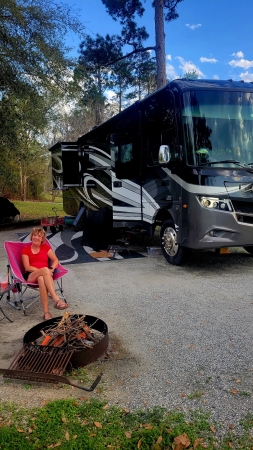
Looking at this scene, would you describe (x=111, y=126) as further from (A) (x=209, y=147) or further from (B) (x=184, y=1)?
(B) (x=184, y=1)

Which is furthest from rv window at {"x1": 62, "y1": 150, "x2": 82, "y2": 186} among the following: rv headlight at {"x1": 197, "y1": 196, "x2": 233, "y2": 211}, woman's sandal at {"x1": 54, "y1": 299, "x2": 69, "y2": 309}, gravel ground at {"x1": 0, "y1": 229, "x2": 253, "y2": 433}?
woman's sandal at {"x1": 54, "y1": 299, "x2": 69, "y2": 309}

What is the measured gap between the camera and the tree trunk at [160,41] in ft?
43.9

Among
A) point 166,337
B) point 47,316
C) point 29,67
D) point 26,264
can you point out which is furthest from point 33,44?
point 166,337

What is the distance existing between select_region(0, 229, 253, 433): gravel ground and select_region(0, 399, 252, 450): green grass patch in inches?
3.9

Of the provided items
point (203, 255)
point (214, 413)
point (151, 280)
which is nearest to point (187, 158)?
point (151, 280)

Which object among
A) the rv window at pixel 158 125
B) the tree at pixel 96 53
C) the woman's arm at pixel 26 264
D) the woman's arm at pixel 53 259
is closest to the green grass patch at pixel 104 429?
the woman's arm at pixel 26 264

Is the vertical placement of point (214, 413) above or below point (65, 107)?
below

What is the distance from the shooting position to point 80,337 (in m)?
3.27

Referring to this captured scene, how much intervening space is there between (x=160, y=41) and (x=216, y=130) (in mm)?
9232

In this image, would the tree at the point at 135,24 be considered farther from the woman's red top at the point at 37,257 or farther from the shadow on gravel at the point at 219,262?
the woman's red top at the point at 37,257

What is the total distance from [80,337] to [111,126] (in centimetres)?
647

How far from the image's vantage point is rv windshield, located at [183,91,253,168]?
18.9 ft

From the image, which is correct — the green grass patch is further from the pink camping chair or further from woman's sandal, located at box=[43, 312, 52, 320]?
the pink camping chair

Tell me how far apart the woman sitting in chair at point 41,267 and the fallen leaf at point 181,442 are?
2227 millimetres
